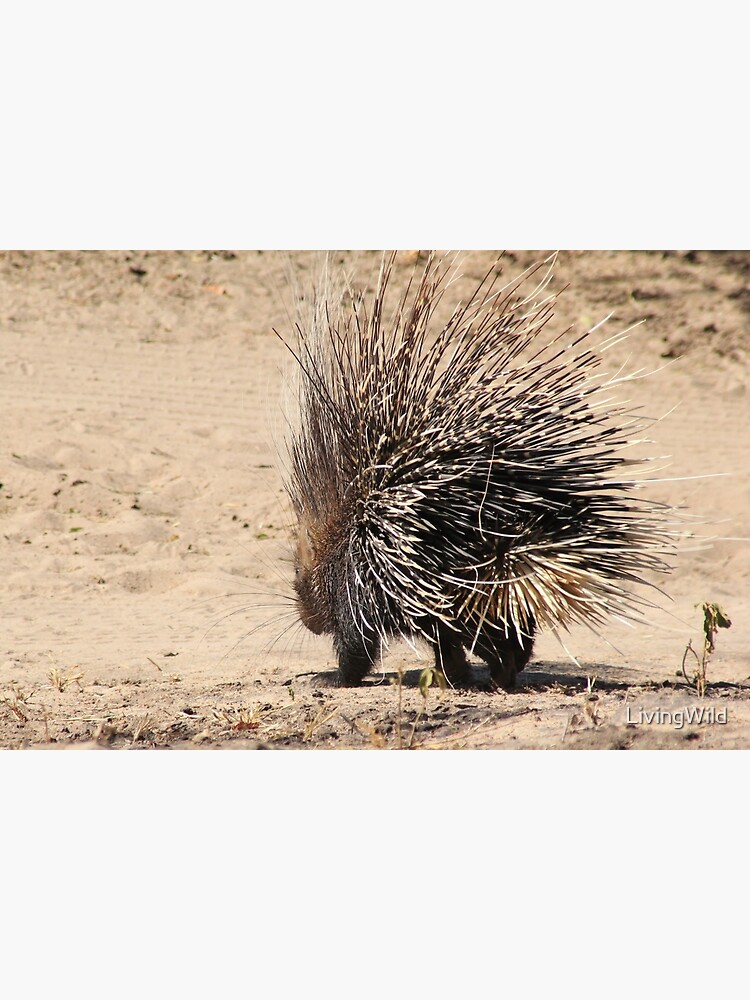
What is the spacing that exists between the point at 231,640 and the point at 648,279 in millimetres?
6599

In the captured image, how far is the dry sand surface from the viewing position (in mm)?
3939

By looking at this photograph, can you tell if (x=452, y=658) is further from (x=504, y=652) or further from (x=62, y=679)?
(x=62, y=679)

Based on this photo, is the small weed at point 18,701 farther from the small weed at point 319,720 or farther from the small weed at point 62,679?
the small weed at point 319,720

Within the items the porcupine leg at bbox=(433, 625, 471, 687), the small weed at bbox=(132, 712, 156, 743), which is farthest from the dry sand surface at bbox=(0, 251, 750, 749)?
the porcupine leg at bbox=(433, 625, 471, 687)

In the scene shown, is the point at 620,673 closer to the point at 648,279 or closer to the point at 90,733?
the point at 90,733

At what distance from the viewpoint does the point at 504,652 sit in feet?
14.4

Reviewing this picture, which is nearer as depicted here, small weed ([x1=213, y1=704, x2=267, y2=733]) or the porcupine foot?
small weed ([x1=213, y1=704, x2=267, y2=733])

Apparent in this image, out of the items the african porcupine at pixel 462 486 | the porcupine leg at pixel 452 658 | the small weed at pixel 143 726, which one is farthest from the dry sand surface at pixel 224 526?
the african porcupine at pixel 462 486

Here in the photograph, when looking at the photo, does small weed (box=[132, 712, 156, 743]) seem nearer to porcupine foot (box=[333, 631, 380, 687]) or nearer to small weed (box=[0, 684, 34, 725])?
small weed (box=[0, 684, 34, 725])

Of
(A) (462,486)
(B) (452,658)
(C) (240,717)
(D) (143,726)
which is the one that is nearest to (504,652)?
(B) (452,658)

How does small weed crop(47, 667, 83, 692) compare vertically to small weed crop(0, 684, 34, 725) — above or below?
above

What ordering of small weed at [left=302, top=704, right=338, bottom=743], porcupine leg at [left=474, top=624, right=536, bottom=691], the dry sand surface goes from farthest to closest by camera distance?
porcupine leg at [left=474, top=624, right=536, bottom=691] → the dry sand surface → small weed at [left=302, top=704, right=338, bottom=743]

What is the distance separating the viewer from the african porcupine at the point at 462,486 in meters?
4.01

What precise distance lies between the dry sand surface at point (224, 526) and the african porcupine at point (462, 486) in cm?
31
